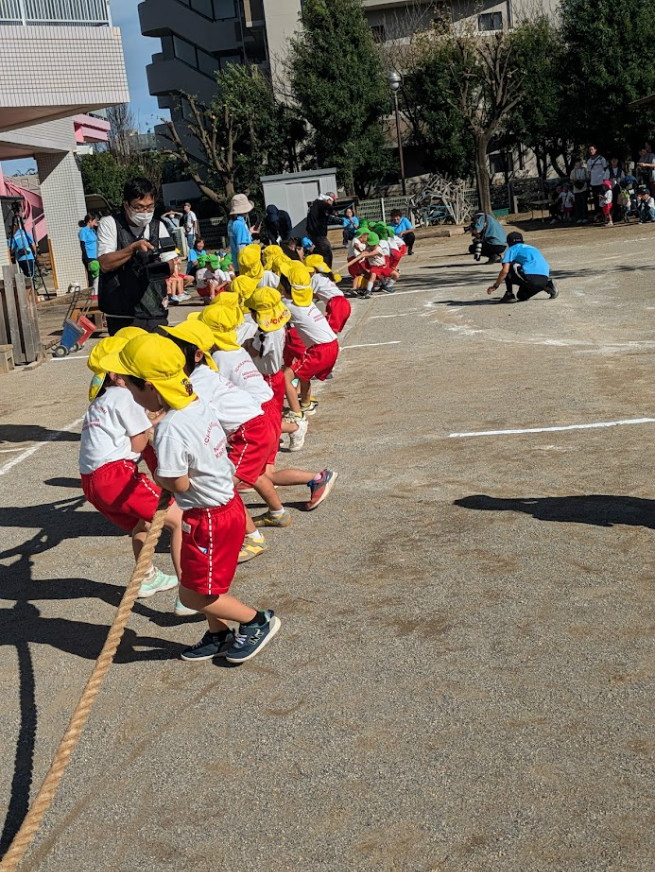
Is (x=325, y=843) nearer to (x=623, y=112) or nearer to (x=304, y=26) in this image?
(x=623, y=112)

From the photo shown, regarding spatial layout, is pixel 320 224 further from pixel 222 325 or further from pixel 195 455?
pixel 195 455

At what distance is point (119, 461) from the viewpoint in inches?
207

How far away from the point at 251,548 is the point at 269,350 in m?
2.16

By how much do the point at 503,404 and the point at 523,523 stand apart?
3.06 m

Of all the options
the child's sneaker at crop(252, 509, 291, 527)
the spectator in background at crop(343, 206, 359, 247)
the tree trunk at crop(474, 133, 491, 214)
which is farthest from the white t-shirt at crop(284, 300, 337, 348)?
the tree trunk at crop(474, 133, 491, 214)

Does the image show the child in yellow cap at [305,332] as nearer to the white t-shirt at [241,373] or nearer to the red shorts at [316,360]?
the red shorts at [316,360]

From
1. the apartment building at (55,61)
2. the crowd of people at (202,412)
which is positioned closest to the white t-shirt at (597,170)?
the apartment building at (55,61)

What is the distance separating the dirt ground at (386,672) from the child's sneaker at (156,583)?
0.23 feet

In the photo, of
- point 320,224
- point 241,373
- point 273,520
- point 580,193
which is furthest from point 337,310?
point 580,193

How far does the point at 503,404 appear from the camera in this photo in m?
8.84

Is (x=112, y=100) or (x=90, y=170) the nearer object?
(x=112, y=100)

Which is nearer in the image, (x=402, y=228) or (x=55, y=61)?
(x=55, y=61)

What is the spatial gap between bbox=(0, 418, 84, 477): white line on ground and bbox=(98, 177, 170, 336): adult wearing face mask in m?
1.73

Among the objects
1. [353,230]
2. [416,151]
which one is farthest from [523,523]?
[416,151]
